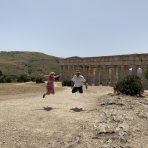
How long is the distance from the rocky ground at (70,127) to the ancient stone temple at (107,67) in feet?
118

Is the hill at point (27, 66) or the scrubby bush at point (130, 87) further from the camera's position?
the hill at point (27, 66)

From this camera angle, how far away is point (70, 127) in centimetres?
1462

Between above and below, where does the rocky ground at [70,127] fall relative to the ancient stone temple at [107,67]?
below

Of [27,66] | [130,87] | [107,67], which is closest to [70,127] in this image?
[130,87]

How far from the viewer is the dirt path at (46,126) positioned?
1274 centimetres

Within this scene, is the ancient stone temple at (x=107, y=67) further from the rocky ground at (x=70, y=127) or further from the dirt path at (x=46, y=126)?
the dirt path at (x=46, y=126)

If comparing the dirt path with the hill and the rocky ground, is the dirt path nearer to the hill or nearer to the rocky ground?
the rocky ground

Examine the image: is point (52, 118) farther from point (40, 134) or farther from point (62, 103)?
point (62, 103)

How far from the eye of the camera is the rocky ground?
42.1 ft

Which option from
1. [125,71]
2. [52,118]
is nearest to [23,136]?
[52,118]

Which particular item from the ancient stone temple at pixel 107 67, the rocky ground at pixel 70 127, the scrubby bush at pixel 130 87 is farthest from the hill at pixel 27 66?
the rocky ground at pixel 70 127

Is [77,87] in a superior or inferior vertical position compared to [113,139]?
superior

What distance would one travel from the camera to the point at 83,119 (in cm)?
1609

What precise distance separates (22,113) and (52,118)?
4.95 ft
